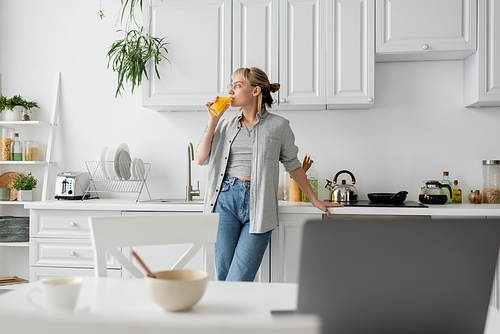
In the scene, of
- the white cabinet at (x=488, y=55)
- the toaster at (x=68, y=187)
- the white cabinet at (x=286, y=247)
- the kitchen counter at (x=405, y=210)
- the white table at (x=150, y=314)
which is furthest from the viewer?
the toaster at (x=68, y=187)

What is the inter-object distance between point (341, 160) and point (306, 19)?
102 centimetres

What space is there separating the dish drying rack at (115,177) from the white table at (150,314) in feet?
6.24

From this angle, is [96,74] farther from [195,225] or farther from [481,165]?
[481,165]

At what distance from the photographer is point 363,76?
255cm

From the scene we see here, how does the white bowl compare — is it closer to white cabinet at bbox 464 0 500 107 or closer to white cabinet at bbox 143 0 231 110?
white cabinet at bbox 143 0 231 110

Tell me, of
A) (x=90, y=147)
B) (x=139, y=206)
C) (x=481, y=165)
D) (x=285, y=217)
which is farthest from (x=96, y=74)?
(x=481, y=165)

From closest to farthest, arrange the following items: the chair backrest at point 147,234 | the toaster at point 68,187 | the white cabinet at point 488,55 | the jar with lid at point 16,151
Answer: the chair backrest at point 147,234 → the white cabinet at point 488,55 → the toaster at point 68,187 → the jar with lid at point 16,151

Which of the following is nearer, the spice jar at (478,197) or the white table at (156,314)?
the white table at (156,314)

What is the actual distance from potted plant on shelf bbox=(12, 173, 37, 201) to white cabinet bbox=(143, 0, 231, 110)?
1.18 m

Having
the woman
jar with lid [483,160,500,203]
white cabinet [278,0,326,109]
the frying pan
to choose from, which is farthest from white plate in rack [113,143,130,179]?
jar with lid [483,160,500,203]

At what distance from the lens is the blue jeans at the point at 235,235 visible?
2.01 meters

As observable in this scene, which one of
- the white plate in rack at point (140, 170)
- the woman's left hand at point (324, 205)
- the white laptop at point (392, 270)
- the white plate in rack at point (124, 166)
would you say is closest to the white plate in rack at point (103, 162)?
the white plate in rack at point (124, 166)

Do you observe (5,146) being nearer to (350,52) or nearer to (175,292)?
(350,52)

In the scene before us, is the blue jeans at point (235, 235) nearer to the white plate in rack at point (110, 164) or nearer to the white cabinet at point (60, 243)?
the white cabinet at point (60, 243)
